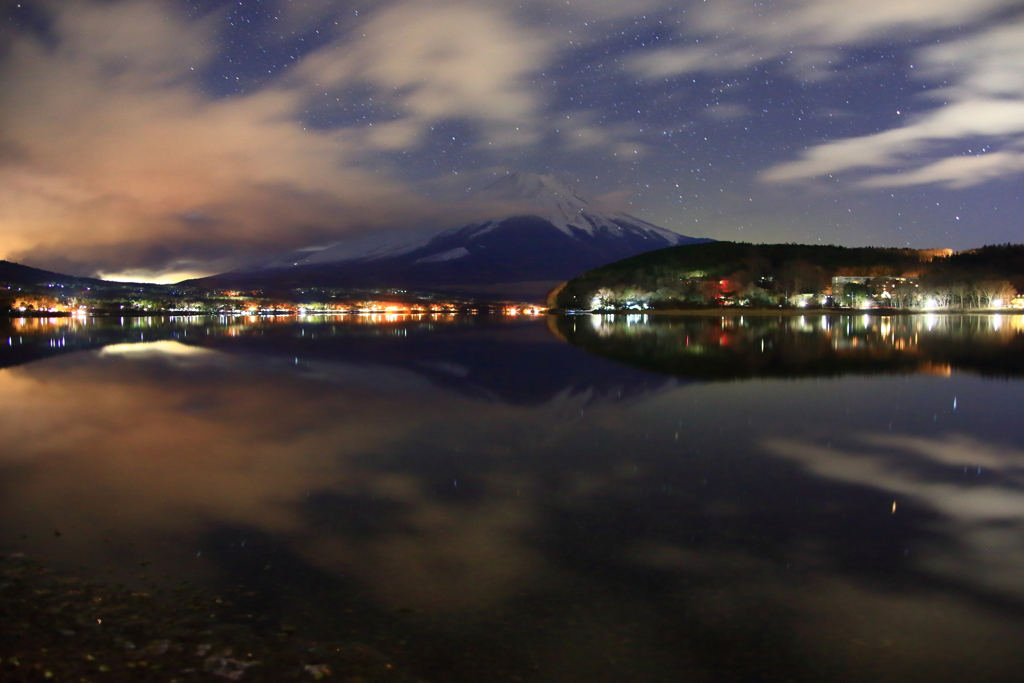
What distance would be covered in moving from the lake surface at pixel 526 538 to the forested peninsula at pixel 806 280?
5242 inches

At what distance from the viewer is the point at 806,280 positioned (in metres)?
147

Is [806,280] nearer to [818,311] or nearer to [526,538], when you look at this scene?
[818,311]

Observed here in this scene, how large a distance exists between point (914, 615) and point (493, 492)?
497 centimetres

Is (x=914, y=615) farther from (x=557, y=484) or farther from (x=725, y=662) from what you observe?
(x=557, y=484)

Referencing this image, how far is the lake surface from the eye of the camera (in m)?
5.22

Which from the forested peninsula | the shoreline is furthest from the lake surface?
the forested peninsula

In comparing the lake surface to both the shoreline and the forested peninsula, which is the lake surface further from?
the forested peninsula

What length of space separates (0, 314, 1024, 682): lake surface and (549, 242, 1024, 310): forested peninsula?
437 ft

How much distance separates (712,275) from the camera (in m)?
162

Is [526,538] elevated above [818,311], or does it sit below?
below

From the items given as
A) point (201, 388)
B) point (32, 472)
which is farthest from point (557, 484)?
point (201, 388)

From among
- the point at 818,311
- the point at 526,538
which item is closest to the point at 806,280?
the point at 818,311

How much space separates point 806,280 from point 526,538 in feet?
497

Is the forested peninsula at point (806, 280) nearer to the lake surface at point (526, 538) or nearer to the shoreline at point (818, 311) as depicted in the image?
the shoreline at point (818, 311)
